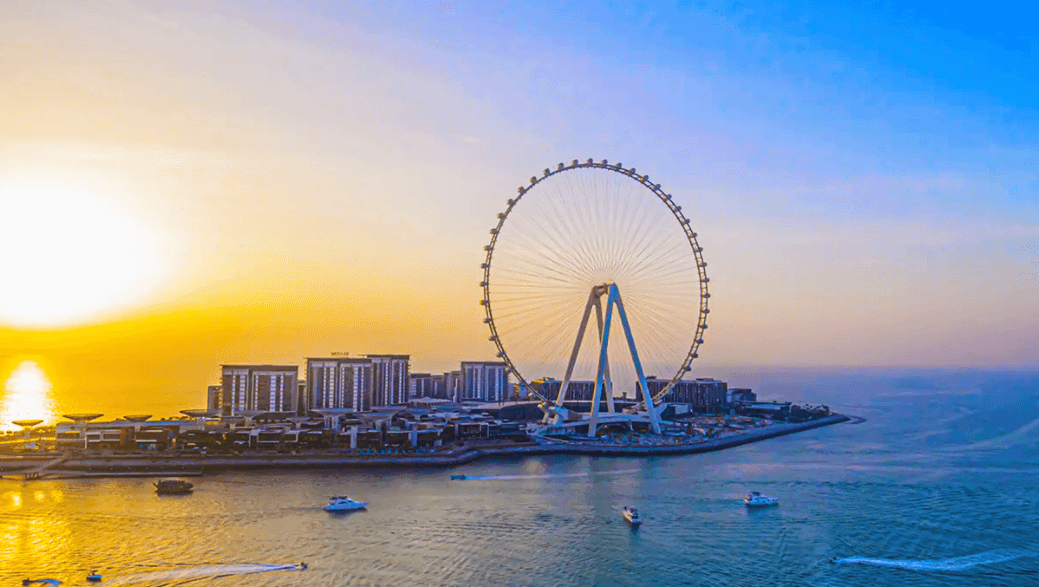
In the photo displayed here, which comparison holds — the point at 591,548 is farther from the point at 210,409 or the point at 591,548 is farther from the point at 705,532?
the point at 210,409

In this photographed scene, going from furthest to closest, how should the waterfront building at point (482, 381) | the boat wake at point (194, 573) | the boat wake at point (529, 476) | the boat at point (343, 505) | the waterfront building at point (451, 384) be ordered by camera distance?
the waterfront building at point (451, 384) < the waterfront building at point (482, 381) < the boat wake at point (529, 476) < the boat at point (343, 505) < the boat wake at point (194, 573)

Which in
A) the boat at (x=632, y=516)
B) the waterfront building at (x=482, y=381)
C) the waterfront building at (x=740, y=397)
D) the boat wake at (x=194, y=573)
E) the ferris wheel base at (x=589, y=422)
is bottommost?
the boat wake at (x=194, y=573)

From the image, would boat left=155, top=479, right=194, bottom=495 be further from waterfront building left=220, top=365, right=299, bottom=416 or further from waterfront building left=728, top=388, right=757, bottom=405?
waterfront building left=728, top=388, right=757, bottom=405

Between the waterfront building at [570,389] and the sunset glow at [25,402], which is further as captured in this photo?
the sunset glow at [25,402]

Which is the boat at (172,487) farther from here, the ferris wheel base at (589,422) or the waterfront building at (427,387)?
the waterfront building at (427,387)

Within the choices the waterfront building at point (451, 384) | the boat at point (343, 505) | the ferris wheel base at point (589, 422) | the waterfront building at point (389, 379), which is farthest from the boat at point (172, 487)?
the waterfront building at point (451, 384)

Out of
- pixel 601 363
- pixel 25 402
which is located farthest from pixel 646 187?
pixel 25 402
